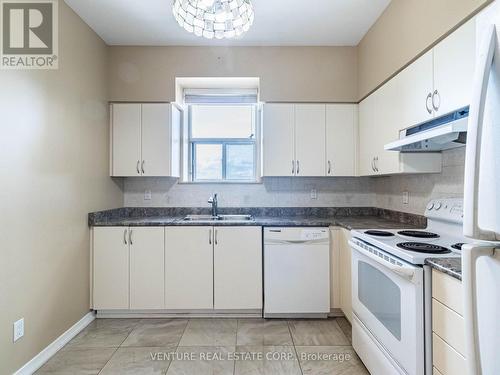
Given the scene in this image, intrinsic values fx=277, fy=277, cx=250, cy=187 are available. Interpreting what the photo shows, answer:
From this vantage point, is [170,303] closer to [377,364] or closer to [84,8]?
[377,364]

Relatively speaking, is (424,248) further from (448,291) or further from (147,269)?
(147,269)

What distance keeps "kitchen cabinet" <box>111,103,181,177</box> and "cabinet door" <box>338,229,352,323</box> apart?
183cm

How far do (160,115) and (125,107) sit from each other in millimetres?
373

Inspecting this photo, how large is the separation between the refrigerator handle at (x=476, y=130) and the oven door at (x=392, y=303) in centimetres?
73

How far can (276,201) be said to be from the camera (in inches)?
125

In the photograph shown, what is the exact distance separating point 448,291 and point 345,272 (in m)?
1.36

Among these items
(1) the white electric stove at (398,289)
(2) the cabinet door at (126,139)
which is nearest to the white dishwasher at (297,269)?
(1) the white electric stove at (398,289)

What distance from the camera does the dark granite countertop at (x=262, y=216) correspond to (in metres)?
2.58

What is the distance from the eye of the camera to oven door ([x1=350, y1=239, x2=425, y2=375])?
4.33ft

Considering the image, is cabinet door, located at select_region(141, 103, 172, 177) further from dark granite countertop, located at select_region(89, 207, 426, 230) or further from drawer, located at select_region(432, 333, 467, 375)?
drawer, located at select_region(432, 333, 467, 375)

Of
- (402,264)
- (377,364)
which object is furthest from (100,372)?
(402,264)

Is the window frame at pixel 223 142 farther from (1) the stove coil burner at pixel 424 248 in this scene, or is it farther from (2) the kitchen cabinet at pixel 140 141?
(1) the stove coil burner at pixel 424 248

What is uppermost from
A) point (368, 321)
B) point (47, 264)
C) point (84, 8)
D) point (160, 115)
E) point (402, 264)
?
point (84, 8)

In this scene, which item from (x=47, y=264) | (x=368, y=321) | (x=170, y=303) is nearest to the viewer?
(x=368, y=321)
